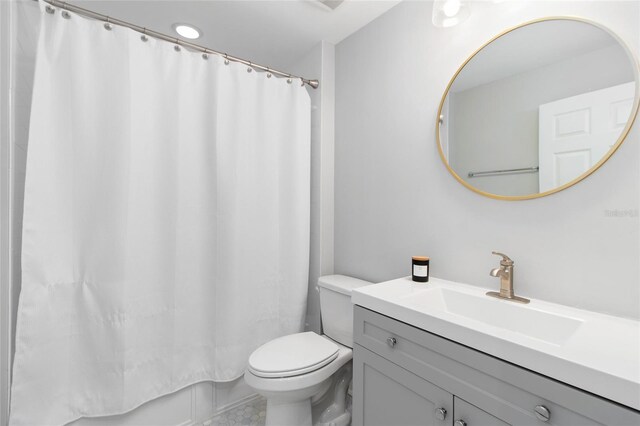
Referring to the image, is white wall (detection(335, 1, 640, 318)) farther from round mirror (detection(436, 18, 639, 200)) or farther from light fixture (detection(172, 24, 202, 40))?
light fixture (detection(172, 24, 202, 40))

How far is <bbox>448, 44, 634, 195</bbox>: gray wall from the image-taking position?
0.95 meters

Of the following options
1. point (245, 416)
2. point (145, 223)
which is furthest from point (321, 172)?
point (245, 416)

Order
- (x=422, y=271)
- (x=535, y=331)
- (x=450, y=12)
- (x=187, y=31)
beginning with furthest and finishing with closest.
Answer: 1. (x=187, y=31)
2. (x=422, y=271)
3. (x=450, y=12)
4. (x=535, y=331)

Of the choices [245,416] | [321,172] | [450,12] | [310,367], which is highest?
[450,12]

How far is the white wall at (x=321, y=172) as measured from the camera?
1.93 m

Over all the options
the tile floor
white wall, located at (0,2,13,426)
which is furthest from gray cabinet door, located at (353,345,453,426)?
white wall, located at (0,2,13,426)

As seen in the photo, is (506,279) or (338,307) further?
(338,307)

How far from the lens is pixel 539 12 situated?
3.49 feet

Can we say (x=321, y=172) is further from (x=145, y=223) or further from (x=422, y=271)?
(x=145, y=223)

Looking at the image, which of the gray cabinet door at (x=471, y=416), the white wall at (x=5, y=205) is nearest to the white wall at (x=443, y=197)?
the gray cabinet door at (x=471, y=416)

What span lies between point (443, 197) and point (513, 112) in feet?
1.44

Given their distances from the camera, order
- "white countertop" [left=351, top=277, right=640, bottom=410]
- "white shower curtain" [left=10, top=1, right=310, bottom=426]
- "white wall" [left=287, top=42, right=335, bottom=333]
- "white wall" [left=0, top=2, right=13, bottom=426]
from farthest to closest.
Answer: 1. "white wall" [left=287, top=42, right=335, bottom=333]
2. "white shower curtain" [left=10, top=1, right=310, bottom=426]
3. "white wall" [left=0, top=2, right=13, bottom=426]
4. "white countertop" [left=351, top=277, right=640, bottom=410]

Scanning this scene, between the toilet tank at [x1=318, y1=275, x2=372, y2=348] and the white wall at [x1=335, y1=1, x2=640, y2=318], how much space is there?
0.19 m

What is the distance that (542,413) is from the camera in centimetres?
66
